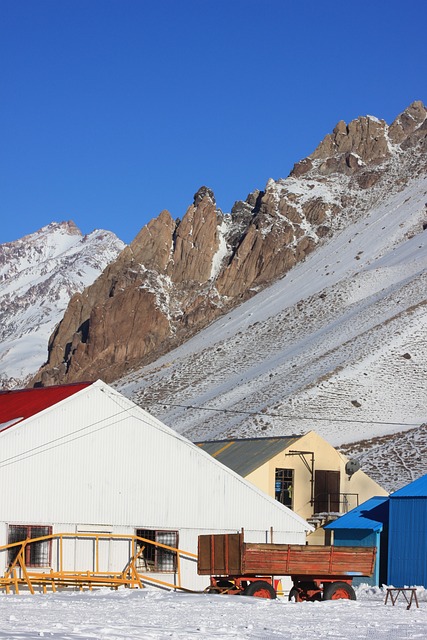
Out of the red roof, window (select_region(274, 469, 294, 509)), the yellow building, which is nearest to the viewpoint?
the red roof

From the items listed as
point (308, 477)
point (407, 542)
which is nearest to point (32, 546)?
point (407, 542)

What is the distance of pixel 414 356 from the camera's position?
279 feet

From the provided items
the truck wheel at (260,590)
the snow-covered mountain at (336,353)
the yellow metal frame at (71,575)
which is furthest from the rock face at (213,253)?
the truck wheel at (260,590)

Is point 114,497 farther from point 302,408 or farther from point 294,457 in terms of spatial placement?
point 302,408

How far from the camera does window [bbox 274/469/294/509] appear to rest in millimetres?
45156

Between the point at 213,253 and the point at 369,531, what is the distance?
118743 millimetres

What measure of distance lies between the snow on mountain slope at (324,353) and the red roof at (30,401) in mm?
37329

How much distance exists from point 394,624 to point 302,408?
58306 millimetres

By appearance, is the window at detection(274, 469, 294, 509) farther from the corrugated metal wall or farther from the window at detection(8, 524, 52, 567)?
the window at detection(8, 524, 52, 567)

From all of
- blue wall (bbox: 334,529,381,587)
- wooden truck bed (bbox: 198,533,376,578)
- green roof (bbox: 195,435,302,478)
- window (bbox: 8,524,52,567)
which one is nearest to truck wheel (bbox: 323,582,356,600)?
wooden truck bed (bbox: 198,533,376,578)

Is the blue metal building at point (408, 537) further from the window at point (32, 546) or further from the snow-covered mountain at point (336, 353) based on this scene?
the snow-covered mountain at point (336, 353)

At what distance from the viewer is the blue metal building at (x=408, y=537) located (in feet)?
112

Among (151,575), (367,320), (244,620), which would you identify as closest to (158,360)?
(367,320)

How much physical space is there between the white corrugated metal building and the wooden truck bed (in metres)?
4.39
